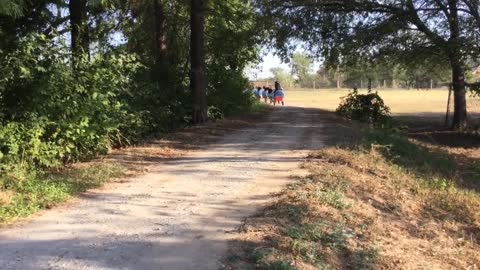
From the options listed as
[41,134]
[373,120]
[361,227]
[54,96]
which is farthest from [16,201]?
[373,120]

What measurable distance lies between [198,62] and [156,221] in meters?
12.2

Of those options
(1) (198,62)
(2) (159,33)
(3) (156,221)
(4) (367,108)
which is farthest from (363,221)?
(4) (367,108)

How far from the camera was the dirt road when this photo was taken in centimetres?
572

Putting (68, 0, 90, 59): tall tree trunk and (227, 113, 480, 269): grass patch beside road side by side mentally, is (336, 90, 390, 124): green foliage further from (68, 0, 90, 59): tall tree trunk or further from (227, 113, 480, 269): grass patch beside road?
(68, 0, 90, 59): tall tree trunk

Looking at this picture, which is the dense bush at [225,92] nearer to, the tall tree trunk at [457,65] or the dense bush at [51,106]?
the tall tree trunk at [457,65]

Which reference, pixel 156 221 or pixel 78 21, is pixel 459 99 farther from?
pixel 156 221

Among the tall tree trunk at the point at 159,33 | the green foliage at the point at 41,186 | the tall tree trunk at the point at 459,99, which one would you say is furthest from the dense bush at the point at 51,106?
the tall tree trunk at the point at 459,99

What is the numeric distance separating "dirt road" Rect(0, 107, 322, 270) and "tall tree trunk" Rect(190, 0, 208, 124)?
724cm

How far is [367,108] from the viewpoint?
84.2ft

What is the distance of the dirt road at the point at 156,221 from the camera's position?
5719 millimetres

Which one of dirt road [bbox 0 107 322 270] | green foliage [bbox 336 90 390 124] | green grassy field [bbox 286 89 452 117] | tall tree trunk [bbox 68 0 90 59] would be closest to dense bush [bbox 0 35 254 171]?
dirt road [bbox 0 107 322 270]

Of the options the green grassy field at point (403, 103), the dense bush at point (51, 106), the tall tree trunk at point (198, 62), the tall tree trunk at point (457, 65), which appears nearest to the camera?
the dense bush at point (51, 106)

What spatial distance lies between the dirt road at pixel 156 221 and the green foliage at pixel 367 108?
14.4 meters

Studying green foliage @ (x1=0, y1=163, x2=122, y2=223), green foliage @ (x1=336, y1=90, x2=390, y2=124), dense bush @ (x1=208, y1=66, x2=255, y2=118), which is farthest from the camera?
green foliage @ (x1=336, y1=90, x2=390, y2=124)
